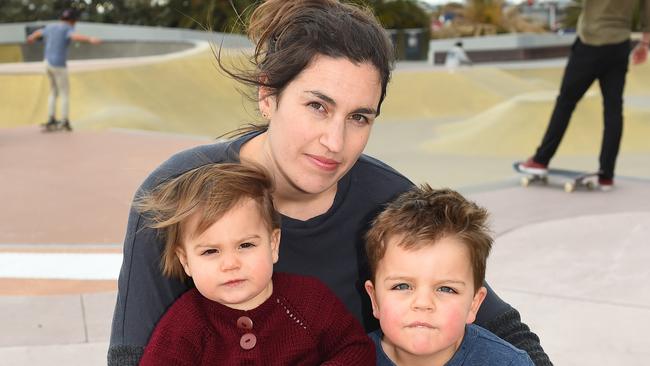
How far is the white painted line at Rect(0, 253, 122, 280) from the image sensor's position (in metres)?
4.82

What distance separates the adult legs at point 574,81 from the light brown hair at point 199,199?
4789mm

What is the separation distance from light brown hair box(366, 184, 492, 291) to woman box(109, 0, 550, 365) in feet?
0.60

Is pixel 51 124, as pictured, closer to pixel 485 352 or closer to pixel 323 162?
pixel 323 162

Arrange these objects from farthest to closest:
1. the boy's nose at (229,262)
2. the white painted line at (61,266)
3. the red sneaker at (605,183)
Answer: the red sneaker at (605,183)
the white painted line at (61,266)
the boy's nose at (229,262)

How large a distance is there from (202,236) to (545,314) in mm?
2423

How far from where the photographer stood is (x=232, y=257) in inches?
80.8

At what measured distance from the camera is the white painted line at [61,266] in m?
4.82

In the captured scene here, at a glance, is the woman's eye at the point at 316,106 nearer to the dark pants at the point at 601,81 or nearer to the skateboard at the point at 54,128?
the dark pants at the point at 601,81

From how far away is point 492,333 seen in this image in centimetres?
229

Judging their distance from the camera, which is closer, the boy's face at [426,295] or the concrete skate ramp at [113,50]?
the boy's face at [426,295]

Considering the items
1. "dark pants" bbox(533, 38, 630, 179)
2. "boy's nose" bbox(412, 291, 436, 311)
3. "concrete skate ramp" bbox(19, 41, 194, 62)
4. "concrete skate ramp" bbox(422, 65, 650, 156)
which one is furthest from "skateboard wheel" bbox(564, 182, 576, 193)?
"concrete skate ramp" bbox(19, 41, 194, 62)

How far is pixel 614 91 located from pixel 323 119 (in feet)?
16.1

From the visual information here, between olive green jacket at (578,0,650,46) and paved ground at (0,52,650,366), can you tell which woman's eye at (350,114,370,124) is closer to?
paved ground at (0,52,650,366)

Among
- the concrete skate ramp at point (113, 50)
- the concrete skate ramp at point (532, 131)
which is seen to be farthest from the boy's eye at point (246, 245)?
the concrete skate ramp at point (113, 50)
